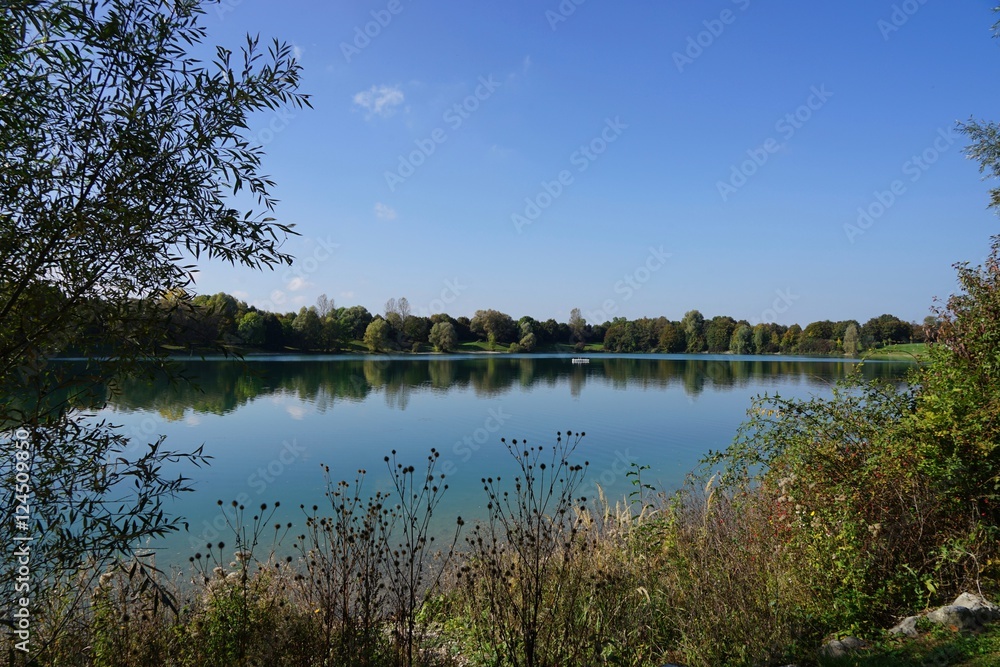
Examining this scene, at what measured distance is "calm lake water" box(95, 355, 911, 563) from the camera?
12.2m

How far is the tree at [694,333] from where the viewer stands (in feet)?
340

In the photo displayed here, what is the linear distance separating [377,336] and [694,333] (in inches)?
2357

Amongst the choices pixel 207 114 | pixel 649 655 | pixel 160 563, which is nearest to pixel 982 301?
pixel 649 655

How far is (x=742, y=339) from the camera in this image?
9531cm

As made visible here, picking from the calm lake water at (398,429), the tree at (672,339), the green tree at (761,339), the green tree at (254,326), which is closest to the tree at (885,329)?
the green tree at (761,339)

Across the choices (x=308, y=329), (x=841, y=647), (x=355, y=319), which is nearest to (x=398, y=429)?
(x=841, y=647)

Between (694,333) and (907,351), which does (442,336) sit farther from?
(907,351)

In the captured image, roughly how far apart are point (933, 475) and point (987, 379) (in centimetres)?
116

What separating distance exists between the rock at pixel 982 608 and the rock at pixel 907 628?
0.35 metres

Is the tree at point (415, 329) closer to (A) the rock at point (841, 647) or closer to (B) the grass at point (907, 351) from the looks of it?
(B) the grass at point (907, 351)

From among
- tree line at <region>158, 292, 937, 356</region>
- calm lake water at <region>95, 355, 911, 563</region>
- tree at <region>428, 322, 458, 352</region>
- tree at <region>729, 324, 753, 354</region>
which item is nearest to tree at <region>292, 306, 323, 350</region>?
tree line at <region>158, 292, 937, 356</region>

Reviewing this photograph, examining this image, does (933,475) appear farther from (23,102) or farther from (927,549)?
(23,102)

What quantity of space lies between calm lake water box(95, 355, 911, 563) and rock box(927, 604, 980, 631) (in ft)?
17.4

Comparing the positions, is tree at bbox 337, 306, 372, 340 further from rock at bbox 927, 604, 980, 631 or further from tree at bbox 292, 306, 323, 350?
rock at bbox 927, 604, 980, 631
